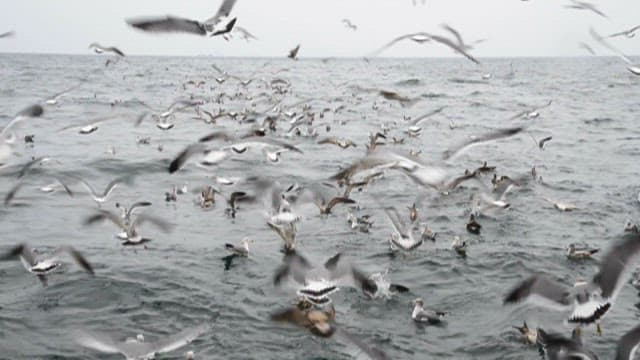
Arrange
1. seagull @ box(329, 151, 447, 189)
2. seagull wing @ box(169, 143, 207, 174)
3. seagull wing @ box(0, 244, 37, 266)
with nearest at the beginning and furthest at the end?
seagull @ box(329, 151, 447, 189) < seagull wing @ box(169, 143, 207, 174) < seagull wing @ box(0, 244, 37, 266)

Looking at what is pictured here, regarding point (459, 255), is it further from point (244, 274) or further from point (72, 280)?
point (72, 280)

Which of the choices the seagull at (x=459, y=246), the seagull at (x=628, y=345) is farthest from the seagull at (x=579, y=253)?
the seagull at (x=628, y=345)

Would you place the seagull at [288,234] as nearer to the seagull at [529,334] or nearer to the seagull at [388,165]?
the seagull at [388,165]

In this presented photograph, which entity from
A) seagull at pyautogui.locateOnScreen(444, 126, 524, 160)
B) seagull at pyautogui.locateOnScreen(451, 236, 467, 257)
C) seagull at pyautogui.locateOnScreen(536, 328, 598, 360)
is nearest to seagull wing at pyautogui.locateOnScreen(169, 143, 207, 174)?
seagull at pyautogui.locateOnScreen(444, 126, 524, 160)

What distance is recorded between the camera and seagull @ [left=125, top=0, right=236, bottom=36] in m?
7.71

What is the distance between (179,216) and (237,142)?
574cm

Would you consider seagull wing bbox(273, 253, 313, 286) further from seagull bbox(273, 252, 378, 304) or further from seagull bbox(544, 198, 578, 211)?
seagull bbox(544, 198, 578, 211)

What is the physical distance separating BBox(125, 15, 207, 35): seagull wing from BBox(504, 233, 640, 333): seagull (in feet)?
16.7

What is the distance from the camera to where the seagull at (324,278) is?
28.3 feet

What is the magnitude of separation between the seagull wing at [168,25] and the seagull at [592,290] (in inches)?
200

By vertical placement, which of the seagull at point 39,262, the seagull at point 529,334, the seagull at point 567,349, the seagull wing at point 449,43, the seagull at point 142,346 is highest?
the seagull wing at point 449,43

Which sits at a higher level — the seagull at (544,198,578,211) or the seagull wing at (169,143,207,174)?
the seagull wing at (169,143,207,174)

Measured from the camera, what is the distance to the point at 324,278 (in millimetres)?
8906

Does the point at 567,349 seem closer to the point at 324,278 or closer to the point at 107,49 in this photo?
the point at 324,278
